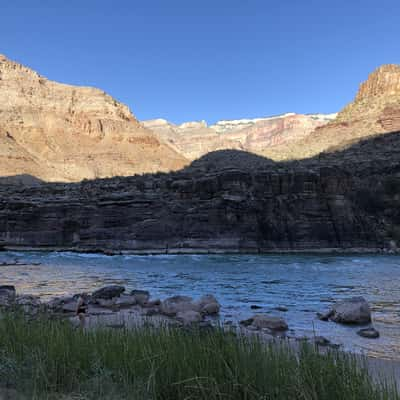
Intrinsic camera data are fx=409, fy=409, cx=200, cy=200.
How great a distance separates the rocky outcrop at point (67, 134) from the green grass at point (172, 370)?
254 ft

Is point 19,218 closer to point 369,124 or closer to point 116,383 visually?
point 116,383

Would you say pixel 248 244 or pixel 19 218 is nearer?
pixel 248 244

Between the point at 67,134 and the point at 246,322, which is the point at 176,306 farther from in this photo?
the point at 67,134

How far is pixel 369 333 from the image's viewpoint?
7.14m

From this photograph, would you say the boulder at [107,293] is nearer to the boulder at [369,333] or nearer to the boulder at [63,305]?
the boulder at [63,305]

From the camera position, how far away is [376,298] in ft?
37.7

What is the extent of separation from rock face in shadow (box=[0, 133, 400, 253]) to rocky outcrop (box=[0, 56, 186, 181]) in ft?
132

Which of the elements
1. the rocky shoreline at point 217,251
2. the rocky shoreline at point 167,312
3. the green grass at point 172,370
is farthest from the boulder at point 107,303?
the rocky shoreline at point 217,251

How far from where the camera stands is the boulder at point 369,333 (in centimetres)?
709

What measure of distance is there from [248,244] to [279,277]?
63.5 ft

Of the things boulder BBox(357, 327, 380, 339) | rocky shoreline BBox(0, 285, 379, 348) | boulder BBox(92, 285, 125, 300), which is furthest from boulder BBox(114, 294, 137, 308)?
boulder BBox(357, 327, 380, 339)

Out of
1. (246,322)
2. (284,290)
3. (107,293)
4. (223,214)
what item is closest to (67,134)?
(223,214)

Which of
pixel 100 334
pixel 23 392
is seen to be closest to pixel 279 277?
pixel 100 334

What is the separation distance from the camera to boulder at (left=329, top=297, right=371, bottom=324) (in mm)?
8133
